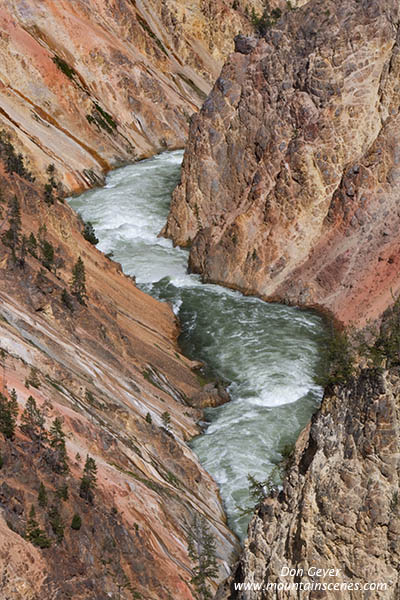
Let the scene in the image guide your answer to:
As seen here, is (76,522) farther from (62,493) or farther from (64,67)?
(64,67)

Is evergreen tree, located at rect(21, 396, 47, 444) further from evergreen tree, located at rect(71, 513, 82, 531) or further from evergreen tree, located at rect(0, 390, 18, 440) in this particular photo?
evergreen tree, located at rect(71, 513, 82, 531)

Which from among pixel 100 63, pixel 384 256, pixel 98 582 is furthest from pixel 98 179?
pixel 98 582

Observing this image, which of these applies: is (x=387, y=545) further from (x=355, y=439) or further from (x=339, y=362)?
(x=339, y=362)

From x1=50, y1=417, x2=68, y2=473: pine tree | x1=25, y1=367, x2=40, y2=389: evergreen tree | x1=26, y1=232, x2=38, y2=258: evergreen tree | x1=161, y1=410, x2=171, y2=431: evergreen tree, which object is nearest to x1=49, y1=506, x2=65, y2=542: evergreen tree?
x1=50, y1=417, x2=68, y2=473: pine tree

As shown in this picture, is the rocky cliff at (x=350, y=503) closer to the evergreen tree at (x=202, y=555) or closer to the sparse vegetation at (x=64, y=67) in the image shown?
the evergreen tree at (x=202, y=555)

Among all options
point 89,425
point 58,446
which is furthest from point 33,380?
point 58,446
